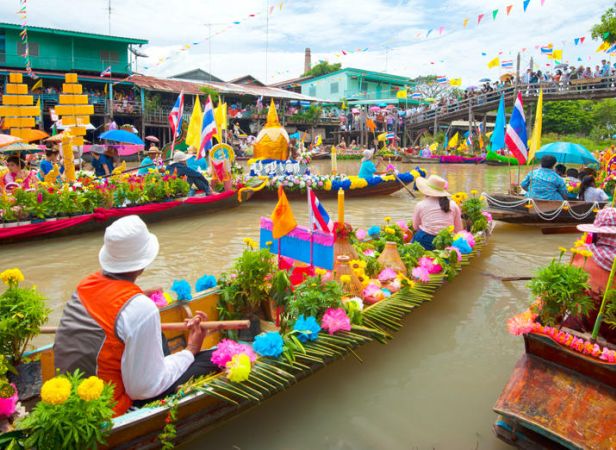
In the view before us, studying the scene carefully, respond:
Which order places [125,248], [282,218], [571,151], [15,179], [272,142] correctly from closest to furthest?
[125,248]
[282,218]
[15,179]
[571,151]
[272,142]

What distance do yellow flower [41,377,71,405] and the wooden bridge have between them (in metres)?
22.3

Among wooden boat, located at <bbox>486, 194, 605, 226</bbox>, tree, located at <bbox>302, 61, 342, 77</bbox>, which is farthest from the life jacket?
tree, located at <bbox>302, 61, 342, 77</bbox>

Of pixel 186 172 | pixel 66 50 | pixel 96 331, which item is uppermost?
pixel 66 50

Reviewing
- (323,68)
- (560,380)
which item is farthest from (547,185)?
(323,68)

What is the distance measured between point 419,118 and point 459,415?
119 feet

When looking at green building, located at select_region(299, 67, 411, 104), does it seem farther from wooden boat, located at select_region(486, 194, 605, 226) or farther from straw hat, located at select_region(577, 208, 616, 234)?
straw hat, located at select_region(577, 208, 616, 234)

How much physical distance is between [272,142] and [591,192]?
8190 mm

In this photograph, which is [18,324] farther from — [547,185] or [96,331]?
[547,185]

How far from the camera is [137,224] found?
101 inches

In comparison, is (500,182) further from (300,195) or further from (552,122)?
(552,122)

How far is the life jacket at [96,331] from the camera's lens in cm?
239

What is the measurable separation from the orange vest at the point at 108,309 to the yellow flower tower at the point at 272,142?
38.1ft

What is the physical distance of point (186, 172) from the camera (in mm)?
10984

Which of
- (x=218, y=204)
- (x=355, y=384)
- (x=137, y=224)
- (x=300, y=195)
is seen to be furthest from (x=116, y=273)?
(x=300, y=195)
